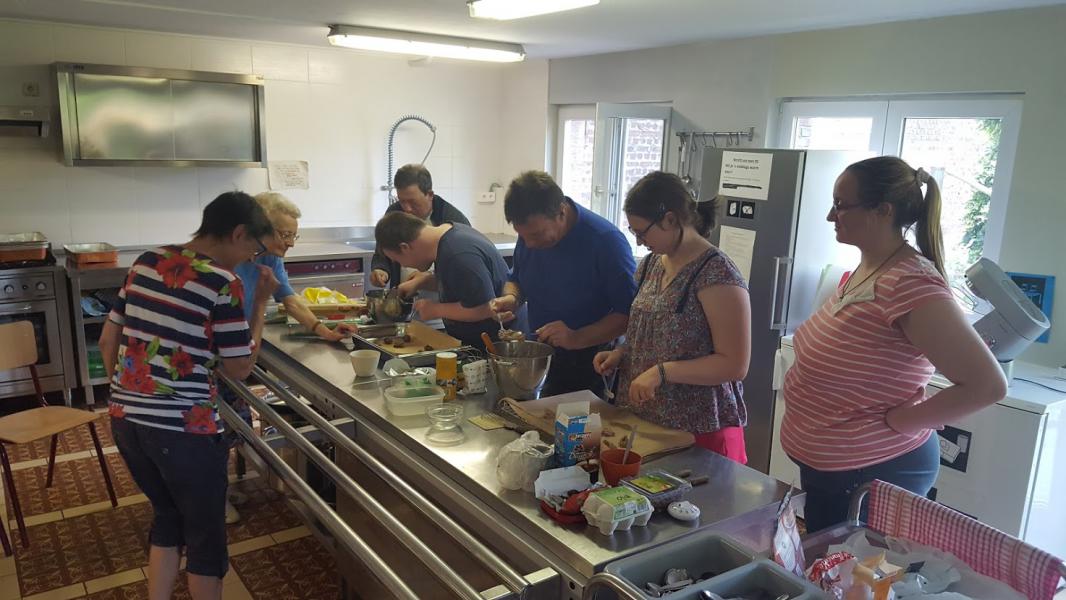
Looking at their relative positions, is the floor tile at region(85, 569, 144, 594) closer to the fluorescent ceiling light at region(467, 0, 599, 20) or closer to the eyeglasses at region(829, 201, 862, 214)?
the fluorescent ceiling light at region(467, 0, 599, 20)

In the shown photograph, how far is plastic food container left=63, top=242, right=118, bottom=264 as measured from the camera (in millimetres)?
4219

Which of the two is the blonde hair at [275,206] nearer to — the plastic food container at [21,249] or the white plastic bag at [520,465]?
the white plastic bag at [520,465]

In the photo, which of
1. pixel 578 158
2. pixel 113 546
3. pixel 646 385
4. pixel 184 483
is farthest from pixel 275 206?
pixel 578 158

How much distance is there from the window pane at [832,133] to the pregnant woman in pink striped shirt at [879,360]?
220 cm

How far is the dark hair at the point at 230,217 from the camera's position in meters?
2.03

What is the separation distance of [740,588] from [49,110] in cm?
480

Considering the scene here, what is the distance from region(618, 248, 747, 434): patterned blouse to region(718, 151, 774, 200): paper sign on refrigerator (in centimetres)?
166

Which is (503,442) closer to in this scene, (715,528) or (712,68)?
(715,528)

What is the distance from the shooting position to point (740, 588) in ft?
4.18

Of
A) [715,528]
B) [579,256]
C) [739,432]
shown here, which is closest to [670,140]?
[579,256]

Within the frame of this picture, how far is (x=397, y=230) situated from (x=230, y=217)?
2.46 ft

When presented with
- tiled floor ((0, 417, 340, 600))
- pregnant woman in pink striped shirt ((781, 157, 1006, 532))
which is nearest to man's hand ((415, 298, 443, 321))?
tiled floor ((0, 417, 340, 600))

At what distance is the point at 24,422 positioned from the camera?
3.05 meters

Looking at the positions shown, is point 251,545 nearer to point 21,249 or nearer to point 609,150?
point 21,249
